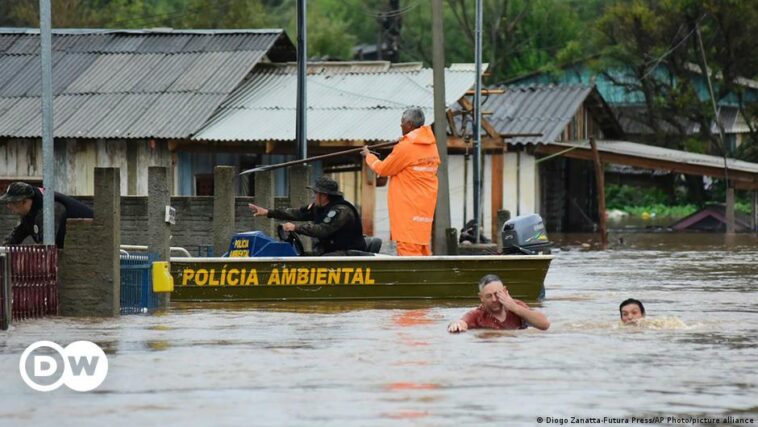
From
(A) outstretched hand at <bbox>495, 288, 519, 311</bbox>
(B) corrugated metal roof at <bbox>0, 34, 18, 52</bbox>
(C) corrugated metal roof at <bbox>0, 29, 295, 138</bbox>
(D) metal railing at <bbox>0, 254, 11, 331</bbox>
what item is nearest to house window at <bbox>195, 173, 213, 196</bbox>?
(C) corrugated metal roof at <bbox>0, 29, 295, 138</bbox>

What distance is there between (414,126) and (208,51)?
20356mm

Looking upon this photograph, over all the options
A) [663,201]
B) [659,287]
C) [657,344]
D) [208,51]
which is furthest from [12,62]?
[663,201]

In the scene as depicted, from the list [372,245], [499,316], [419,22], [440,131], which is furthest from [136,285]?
[419,22]

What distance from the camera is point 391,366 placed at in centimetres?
1290

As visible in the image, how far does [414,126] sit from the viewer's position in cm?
1922

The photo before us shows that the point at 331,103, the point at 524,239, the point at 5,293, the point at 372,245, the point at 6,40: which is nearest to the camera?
the point at 5,293

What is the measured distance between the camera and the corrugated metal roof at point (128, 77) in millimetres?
35531

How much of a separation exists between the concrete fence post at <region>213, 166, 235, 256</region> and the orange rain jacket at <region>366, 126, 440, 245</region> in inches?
131

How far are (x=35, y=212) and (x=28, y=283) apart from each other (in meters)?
1.53

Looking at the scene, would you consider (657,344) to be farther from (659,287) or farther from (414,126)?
(659,287)

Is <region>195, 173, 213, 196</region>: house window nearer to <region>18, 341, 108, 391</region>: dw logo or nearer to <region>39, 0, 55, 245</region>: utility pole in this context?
<region>39, 0, 55, 245</region>: utility pole

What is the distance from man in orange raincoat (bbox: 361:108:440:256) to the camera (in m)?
19.2

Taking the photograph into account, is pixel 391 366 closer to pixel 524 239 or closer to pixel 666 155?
pixel 524 239

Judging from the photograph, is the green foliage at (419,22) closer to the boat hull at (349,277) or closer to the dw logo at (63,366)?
the boat hull at (349,277)
